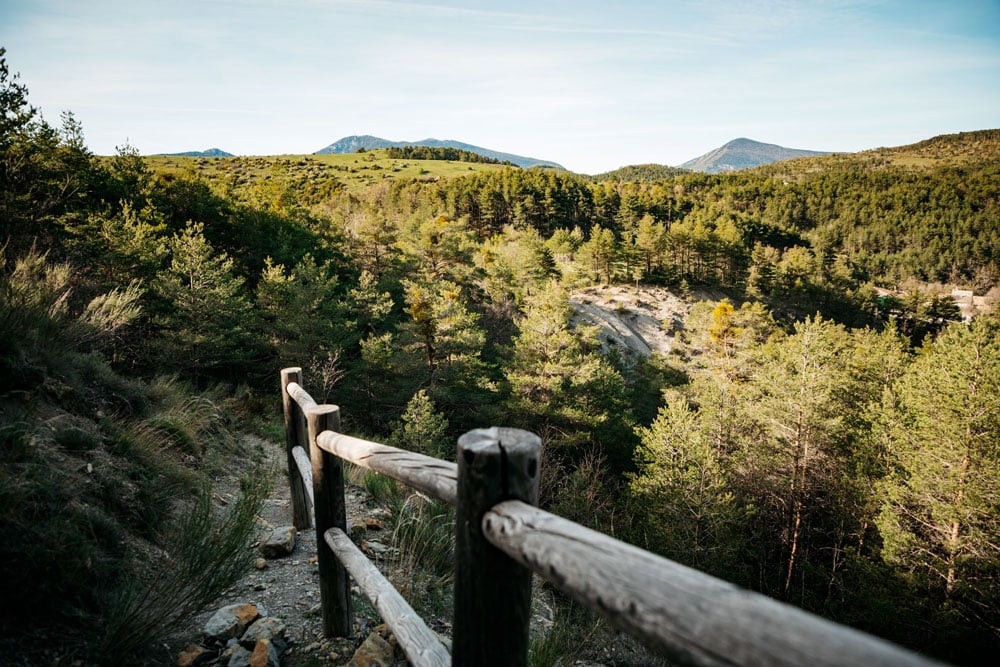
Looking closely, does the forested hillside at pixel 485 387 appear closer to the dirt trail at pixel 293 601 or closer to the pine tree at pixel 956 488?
the pine tree at pixel 956 488

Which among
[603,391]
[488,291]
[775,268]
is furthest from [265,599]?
[775,268]

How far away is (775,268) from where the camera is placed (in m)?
59.1

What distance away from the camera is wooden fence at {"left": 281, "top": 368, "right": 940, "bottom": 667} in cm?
56

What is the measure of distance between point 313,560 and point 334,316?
732 inches

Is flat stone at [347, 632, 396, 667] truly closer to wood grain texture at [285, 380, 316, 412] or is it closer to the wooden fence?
the wooden fence

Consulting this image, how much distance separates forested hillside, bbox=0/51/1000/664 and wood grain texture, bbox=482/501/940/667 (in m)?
2.76

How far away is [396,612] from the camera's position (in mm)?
1911

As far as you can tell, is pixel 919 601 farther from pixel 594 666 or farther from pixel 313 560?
pixel 313 560

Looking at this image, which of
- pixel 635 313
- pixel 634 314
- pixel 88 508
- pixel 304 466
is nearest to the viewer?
pixel 88 508

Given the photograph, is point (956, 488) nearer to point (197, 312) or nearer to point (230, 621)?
point (230, 621)

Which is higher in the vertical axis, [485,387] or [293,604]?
[293,604]

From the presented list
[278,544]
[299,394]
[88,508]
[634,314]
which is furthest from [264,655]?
[634,314]

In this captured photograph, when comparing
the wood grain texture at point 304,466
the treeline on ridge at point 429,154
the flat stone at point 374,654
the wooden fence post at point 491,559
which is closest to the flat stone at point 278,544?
the wood grain texture at point 304,466

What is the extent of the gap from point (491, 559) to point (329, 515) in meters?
1.75
